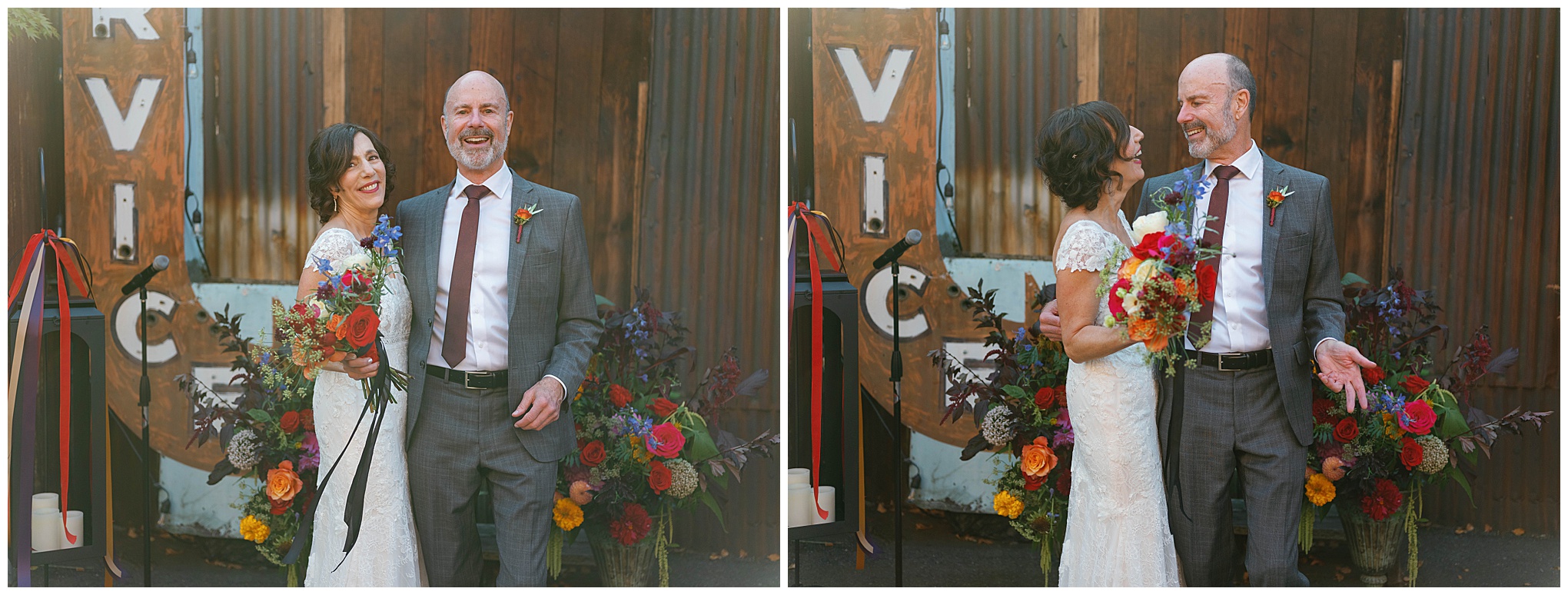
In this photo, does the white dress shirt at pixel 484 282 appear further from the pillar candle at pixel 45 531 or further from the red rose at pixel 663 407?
the pillar candle at pixel 45 531

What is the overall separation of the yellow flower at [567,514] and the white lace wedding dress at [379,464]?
0.45 meters

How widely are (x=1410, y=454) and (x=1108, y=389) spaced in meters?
1.12

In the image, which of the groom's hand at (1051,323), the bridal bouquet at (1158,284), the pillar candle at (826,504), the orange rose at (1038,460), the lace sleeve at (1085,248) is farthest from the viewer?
the pillar candle at (826,504)

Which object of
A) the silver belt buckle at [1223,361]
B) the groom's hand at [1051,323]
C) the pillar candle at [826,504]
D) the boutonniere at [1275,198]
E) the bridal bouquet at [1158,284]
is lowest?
the pillar candle at [826,504]

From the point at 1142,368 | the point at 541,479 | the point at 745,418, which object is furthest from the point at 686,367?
the point at 1142,368

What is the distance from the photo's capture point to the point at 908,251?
3.76m

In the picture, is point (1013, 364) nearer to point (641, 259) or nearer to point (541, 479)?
point (641, 259)

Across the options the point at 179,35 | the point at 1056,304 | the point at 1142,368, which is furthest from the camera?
the point at 179,35

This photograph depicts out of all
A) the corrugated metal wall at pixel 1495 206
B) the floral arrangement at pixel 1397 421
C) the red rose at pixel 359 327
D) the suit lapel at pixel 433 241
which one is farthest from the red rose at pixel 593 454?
the corrugated metal wall at pixel 1495 206

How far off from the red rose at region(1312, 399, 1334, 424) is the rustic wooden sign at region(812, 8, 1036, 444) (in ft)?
3.22

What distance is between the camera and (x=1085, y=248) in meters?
3.02

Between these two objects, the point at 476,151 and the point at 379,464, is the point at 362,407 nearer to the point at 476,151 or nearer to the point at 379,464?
the point at 379,464

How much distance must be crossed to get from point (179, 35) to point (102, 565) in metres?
1.85

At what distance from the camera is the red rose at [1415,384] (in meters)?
3.50
